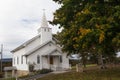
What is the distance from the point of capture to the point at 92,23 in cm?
2370

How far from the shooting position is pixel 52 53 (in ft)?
168

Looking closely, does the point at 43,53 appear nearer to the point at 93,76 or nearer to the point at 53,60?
the point at 53,60

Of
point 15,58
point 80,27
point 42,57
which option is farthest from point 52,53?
point 80,27

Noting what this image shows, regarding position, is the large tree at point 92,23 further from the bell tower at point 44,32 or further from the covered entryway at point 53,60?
the bell tower at point 44,32

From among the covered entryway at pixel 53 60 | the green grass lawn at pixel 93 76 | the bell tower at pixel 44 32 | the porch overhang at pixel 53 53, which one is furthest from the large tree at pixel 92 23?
the bell tower at pixel 44 32

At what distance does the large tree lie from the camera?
23031mm

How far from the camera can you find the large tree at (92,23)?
23031 millimetres

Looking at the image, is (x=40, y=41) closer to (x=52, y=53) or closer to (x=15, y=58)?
(x=52, y=53)

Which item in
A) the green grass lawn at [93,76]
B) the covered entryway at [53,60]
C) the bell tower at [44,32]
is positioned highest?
the bell tower at [44,32]

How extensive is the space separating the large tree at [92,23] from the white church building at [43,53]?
79.4ft

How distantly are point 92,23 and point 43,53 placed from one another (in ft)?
96.4

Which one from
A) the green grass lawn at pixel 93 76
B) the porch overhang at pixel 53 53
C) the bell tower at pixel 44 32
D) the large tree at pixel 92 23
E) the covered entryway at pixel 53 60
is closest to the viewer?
the large tree at pixel 92 23

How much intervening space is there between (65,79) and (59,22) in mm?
6022

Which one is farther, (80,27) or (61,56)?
(61,56)
